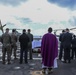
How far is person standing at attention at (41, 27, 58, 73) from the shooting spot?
13836 millimetres

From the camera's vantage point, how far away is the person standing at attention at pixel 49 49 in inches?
545

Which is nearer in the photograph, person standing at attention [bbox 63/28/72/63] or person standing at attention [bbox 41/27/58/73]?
person standing at attention [bbox 41/27/58/73]

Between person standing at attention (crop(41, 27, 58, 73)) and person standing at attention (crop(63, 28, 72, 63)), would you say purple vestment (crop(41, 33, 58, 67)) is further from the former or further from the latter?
person standing at attention (crop(63, 28, 72, 63))

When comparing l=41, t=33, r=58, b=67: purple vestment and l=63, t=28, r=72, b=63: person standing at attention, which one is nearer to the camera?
l=41, t=33, r=58, b=67: purple vestment

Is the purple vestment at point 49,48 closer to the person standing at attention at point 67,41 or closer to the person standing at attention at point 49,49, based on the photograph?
the person standing at attention at point 49,49

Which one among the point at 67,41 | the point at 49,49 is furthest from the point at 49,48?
the point at 67,41

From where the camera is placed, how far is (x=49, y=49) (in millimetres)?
13953

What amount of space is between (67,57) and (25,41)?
8.39 feet

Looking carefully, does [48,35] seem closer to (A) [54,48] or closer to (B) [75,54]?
(A) [54,48]

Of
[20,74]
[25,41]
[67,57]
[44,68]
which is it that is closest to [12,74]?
[20,74]

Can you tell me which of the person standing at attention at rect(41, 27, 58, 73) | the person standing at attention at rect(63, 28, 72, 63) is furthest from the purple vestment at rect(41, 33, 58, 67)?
the person standing at attention at rect(63, 28, 72, 63)

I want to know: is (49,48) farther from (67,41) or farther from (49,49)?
(67,41)

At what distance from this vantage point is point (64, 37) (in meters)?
18.4

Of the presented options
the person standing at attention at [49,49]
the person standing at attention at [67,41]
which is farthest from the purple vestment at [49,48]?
the person standing at attention at [67,41]
